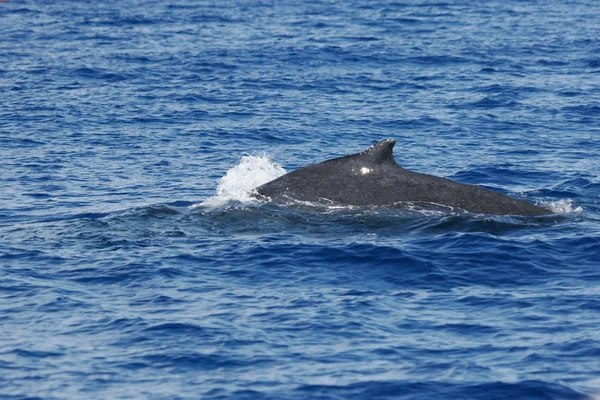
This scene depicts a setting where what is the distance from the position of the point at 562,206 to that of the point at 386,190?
12.1ft

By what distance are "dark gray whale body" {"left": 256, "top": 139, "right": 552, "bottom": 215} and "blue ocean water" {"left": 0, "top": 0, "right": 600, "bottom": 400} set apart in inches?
12.4

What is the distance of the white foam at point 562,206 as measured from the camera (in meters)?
19.3

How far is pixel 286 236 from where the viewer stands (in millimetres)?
17484

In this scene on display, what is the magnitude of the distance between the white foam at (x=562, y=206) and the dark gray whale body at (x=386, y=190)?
661 millimetres

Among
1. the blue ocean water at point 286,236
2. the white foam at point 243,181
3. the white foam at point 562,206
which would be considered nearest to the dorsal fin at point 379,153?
the blue ocean water at point 286,236

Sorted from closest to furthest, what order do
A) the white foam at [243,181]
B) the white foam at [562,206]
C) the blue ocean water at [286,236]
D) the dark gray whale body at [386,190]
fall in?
1. the blue ocean water at [286,236]
2. the dark gray whale body at [386,190]
3. the white foam at [562,206]
4. the white foam at [243,181]

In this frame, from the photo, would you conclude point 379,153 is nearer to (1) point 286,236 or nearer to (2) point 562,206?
(1) point 286,236

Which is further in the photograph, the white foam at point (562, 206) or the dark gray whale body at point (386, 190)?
the white foam at point (562, 206)

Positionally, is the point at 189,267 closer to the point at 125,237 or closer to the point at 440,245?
the point at 125,237

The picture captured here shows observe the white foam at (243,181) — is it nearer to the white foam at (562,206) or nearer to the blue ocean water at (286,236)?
the blue ocean water at (286,236)

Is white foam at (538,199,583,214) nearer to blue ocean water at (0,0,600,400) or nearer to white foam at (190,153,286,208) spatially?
blue ocean water at (0,0,600,400)

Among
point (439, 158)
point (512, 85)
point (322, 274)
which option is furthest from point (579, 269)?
point (512, 85)

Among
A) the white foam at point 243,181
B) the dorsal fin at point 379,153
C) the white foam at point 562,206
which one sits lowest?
the white foam at point 562,206

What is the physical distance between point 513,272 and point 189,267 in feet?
16.0
